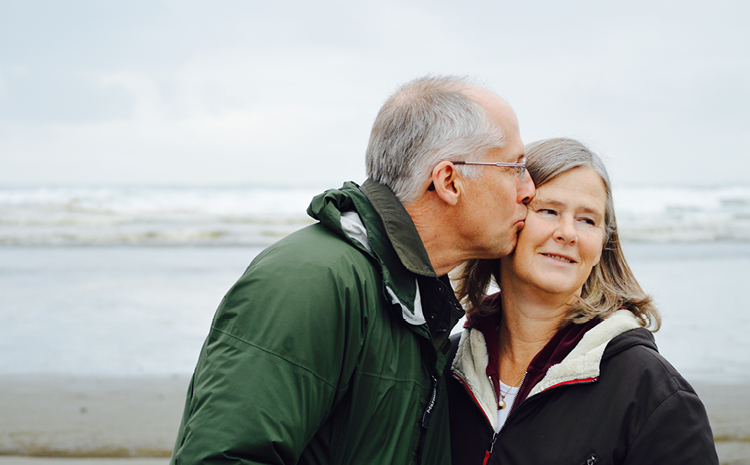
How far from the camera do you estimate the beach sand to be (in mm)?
5133

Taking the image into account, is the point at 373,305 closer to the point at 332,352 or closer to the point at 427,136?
the point at 332,352

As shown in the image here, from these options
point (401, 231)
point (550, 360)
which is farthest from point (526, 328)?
point (401, 231)

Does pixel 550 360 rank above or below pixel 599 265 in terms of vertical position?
below

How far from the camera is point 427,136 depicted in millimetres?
2203

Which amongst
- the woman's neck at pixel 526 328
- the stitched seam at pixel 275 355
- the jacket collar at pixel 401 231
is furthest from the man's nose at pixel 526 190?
the stitched seam at pixel 275 355

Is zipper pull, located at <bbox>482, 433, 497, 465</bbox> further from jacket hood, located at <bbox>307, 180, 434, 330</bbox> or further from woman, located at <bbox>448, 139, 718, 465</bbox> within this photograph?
jacket hood, located at <bbox>307, 180, 434, 330</bbox>

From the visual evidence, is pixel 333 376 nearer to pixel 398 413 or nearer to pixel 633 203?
pixel 398 413

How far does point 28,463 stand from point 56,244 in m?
14.0

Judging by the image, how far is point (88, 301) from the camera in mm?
9844

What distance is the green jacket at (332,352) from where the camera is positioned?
160 cm

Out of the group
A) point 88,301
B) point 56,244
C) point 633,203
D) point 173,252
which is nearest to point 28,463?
point 88,301

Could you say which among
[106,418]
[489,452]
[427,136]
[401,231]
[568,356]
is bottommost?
[106,418]

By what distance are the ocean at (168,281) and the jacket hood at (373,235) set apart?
12.8 ft

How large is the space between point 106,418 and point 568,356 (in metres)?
5.15
